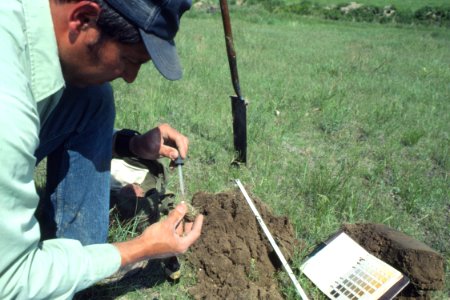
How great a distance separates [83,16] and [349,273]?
5.57 feet

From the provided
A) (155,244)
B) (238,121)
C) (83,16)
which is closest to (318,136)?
(238,121)

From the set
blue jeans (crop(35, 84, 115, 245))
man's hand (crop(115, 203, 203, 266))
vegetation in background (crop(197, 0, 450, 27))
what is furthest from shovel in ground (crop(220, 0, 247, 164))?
vegetation in background (crop(197, 0, 450, 27))

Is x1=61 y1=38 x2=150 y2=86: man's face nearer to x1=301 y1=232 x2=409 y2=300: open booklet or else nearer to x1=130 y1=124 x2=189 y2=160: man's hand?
x1=130 y1=124 x2=189 y2=160: man's hand

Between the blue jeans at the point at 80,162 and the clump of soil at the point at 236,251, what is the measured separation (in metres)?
0.52

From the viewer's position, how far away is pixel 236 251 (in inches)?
86.7

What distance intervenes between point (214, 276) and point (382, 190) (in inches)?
59.9

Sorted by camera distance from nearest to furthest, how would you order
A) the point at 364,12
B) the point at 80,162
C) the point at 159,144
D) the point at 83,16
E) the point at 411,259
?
the point at 83,16, the point at 80,162, the point at 411,259, the point at 159,144, the point at 364,12

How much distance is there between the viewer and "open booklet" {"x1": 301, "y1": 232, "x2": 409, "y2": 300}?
206 cm

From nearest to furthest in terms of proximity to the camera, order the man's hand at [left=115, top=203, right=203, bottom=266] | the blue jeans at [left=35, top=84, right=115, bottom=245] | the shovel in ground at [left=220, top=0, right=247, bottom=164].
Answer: the man's hand at [left=115, top=203, right=203, bottom=266] → the blue jeans at [left=35, top=84, right=115, bottom=245] → the shovel in ground at [left=220, top=0, right=247, bottom=164]

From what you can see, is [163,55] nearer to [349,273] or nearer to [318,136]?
[349,273]

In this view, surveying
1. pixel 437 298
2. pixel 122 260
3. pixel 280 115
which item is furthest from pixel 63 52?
pixel 280 115

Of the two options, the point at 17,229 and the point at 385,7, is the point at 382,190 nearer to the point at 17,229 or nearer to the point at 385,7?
the point at 17,229

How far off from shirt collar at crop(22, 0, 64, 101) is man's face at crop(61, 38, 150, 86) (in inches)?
2.9

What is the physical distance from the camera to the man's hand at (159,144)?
7.46 feet
